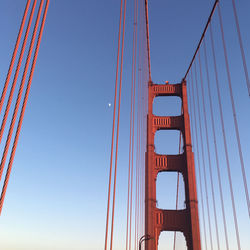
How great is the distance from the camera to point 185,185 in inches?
426

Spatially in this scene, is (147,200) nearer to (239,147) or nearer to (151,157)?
(151,157)

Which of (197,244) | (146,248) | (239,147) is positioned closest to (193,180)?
(197,244)

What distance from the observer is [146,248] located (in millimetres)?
9148

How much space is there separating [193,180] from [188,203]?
1004mm

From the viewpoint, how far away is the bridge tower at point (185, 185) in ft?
31.8

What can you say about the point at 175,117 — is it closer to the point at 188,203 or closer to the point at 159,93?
the point at 159,93

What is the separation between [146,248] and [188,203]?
2.55 m

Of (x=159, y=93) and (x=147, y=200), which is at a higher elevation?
(x=159, y=93)

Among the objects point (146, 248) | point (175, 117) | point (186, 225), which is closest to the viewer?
point (146, 248)

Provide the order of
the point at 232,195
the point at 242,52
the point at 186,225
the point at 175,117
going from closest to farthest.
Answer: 1. the point at 242,52
2. the point at 232,195
3. the point at 186,225
4. the point at 175,117

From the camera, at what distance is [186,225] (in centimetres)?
1000

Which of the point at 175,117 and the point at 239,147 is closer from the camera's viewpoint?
the point at 239,147

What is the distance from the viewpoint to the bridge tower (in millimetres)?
9688

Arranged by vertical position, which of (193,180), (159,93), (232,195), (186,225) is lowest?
(186,225)
